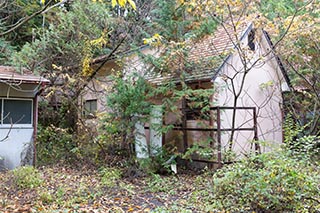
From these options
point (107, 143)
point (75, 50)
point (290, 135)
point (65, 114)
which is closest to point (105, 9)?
point (75, 50)

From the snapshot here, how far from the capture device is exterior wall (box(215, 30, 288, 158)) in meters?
9.88

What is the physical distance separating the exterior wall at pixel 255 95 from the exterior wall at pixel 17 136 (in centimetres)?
575

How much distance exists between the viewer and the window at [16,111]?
30.7ft

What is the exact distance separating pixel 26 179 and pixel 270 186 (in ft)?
17.3

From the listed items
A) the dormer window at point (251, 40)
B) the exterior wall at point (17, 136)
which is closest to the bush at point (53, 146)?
the exterior wall at point (17, 136)

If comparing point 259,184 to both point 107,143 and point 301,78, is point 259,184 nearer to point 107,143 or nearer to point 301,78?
point 107,143

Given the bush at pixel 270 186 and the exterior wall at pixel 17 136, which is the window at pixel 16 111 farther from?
the bush at pixel 270 186

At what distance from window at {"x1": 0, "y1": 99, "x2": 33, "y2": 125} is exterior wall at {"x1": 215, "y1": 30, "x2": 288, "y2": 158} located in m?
5.80

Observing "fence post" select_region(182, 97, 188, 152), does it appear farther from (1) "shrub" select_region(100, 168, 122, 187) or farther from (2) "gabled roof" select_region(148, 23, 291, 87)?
(1) "shrub" select_region(100, 168, 122, 187)

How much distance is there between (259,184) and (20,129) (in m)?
7.27

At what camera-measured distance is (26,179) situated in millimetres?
7234

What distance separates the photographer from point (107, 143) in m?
9.86

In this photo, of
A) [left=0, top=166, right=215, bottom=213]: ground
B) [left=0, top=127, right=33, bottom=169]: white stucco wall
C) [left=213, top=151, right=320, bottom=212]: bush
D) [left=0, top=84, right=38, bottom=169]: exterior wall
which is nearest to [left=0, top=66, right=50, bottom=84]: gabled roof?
[left=0, top=84, right=38, bottom=169]: exterior wall

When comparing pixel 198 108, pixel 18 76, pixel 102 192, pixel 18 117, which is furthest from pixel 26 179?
pixel 198 108
